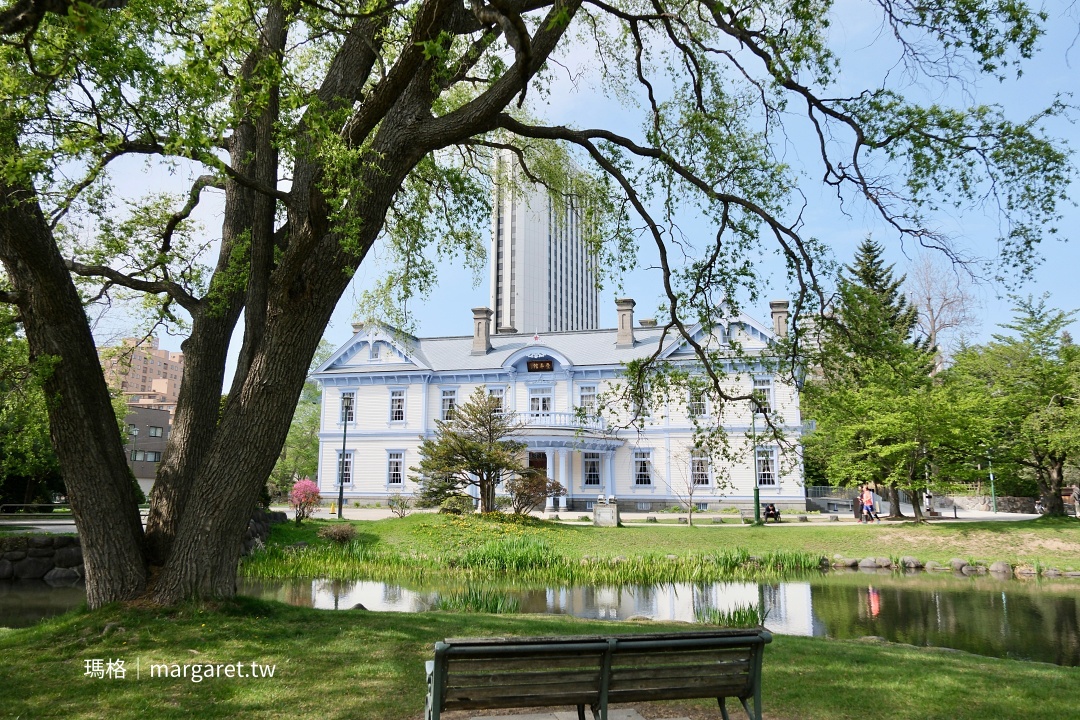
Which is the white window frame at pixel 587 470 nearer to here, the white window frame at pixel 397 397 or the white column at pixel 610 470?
the white column at pixel 610 470

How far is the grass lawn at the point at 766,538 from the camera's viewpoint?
18.3 meters

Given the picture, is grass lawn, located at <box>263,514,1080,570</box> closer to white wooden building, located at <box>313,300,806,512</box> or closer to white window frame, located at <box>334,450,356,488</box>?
white wooden building, located at <box>313,300,806,512</box>

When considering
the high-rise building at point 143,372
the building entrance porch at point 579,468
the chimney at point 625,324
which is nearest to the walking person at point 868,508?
the building entrance porch at point 579,468

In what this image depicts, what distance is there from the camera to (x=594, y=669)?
4.07 metres

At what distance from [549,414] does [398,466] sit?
27.0 feet

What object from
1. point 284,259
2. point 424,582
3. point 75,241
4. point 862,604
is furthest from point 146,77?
point 862,604

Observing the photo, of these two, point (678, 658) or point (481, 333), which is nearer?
point (678, 658)

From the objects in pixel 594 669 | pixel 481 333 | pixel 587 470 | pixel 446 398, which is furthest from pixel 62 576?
pixel 481 333

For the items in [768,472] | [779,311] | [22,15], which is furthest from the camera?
[768,472]

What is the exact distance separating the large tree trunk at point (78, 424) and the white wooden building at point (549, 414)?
22.3 metres

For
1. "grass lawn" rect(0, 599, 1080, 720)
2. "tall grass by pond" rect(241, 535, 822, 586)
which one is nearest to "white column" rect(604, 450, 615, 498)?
"tall grass by pond" rect(241, 535, 822, 586)

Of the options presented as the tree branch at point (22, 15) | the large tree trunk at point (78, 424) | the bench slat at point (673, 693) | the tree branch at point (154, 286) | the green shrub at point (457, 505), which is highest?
the tree branch at point (22, 15)

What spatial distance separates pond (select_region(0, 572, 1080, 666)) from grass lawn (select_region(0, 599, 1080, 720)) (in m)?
3.25

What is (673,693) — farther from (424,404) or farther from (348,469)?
(348,469)
